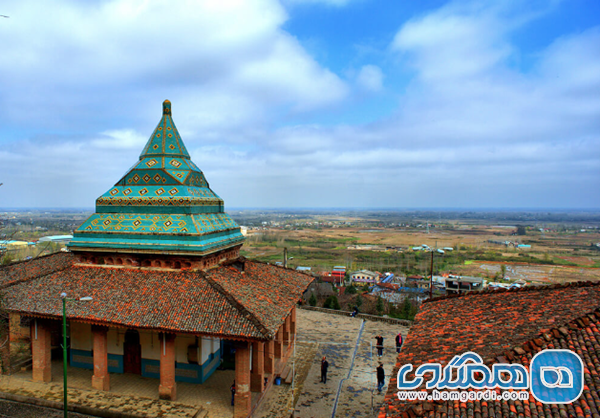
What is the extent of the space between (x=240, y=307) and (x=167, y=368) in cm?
Answer: 382

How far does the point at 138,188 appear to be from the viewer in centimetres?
1850

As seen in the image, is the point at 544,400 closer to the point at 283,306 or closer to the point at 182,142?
the point at 283,306

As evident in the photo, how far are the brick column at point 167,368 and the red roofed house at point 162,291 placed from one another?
0.04 meters

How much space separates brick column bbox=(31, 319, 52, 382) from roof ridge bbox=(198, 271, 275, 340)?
6645 millimetres

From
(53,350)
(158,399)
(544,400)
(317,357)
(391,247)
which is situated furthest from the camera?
(391,247)

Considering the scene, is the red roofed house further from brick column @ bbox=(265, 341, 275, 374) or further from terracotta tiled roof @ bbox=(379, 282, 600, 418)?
terracotta tiled roof @ bbox=(379, 282, 600, 418)

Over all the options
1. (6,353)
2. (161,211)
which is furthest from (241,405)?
(6,353)

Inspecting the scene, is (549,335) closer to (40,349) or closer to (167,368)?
(167,368)

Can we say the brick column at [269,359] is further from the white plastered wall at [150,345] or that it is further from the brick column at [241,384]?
the white plastered wall at [150,345]

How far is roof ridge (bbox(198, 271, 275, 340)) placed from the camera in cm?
1209

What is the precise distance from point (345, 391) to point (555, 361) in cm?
990

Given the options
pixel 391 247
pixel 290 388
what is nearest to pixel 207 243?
pixel 290 388

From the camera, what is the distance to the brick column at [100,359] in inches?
568

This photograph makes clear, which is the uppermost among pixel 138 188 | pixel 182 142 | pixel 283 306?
pixel 182 142
